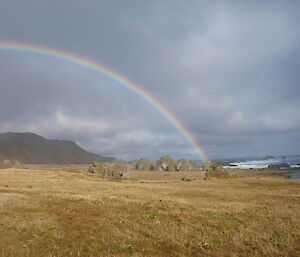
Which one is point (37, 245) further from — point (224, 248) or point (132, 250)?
point (224, 248)

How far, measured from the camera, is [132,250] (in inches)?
517

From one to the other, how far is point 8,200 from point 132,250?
638 inches

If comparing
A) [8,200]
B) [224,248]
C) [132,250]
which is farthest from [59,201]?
[224,248]

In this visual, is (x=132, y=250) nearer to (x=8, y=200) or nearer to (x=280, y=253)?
(x=280, y=253)

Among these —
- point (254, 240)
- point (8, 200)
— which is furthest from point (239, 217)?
point (8, 200)

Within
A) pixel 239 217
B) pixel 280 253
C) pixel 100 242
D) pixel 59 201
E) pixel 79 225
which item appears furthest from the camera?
pixel 59 201

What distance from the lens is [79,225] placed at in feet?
58.7

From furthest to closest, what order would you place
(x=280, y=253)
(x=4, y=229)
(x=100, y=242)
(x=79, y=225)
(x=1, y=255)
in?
1. (x=79, y=225)
2. (x=4, y=229)
3. (x=100, y=242)
4. (x=280, y=253)
5. (x=1, y=255)

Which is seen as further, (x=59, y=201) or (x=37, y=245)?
(x=59, y=201)

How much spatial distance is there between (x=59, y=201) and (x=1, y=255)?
46.7ft

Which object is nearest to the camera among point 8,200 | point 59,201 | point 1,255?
point 1,255

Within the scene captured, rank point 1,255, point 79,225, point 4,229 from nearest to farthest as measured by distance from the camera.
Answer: point 1,255 < point 4,229 < point 79,225

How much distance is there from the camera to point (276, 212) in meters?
25.1

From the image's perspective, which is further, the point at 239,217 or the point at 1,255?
the point at 239,217
